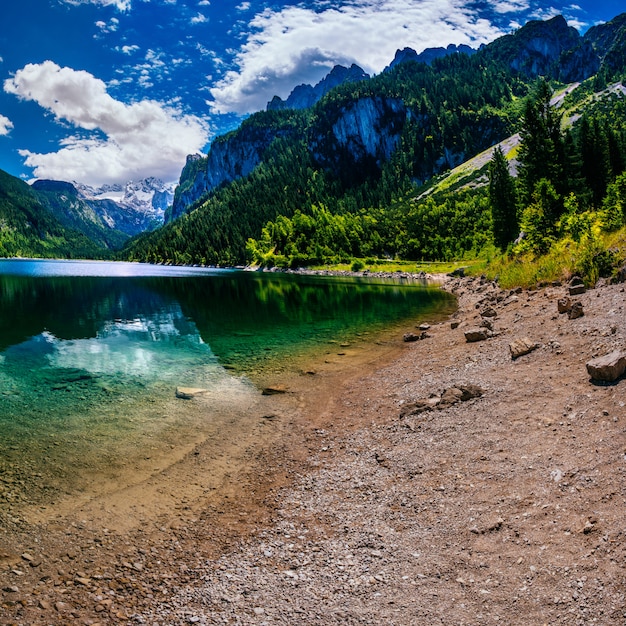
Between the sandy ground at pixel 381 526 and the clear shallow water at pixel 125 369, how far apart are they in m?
2.78

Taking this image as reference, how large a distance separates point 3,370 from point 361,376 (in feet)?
69.9

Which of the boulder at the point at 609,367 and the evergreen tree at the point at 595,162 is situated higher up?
the evergreen tree at the point at 595,162

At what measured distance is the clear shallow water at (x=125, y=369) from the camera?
46.2 feet

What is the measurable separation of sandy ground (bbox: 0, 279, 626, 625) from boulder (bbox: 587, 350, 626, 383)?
342 millimetres

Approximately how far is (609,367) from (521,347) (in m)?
5.84

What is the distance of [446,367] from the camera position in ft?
66.9

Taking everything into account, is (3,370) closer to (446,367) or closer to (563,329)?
(446,367)

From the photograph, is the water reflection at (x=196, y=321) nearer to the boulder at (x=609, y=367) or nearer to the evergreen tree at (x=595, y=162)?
the boulder at (x=609, y=367)

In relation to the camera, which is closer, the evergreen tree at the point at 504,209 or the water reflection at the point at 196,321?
the water reflection at the point at 196,321

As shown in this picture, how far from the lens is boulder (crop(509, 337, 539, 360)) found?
1748 centimetres

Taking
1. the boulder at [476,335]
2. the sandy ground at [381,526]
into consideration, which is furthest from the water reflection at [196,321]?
the sandy ground at [381,526]

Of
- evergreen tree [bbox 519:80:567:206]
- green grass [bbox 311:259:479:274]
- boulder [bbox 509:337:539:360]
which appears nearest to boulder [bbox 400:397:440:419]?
boulder [bbox 509:337:539:360]

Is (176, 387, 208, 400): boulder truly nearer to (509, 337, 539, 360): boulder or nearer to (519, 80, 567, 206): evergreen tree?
(509, 337, 539, 360): boulder

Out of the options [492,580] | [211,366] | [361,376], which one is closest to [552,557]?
[492,580]
